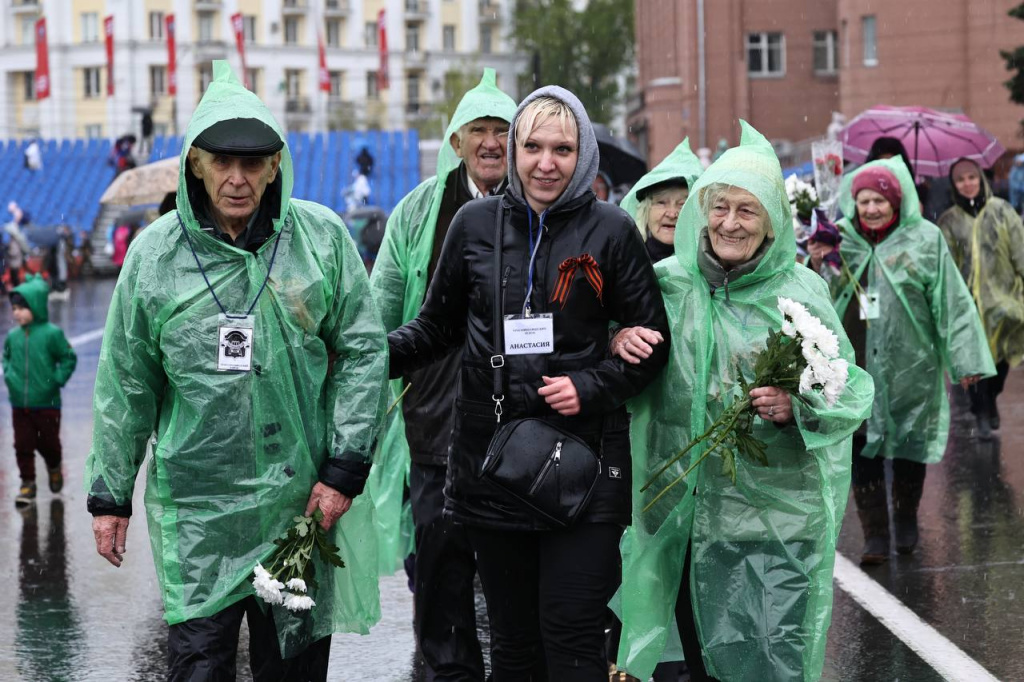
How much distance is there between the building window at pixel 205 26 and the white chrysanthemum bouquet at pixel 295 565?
94154 mm

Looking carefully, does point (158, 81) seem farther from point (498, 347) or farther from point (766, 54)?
point (498, 347)

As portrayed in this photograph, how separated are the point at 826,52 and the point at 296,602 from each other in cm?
5053

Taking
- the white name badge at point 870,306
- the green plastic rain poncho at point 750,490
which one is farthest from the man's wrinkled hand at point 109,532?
the white name badge at point 870,306

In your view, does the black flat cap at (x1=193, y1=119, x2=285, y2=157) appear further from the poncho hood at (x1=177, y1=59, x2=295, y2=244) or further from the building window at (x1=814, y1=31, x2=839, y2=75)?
the building window at (x1=814, y1=31, x2=839, y2=75)

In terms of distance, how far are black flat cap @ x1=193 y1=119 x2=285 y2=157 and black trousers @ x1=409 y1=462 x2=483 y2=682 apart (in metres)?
1.52

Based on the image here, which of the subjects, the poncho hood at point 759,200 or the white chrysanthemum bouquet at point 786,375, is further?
the poncho hood at point 759,200

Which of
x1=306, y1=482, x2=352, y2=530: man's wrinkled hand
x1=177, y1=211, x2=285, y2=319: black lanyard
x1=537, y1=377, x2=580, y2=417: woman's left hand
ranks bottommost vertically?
x1=306, y1=482, x2=352, y2=530: man's wrinkled hand

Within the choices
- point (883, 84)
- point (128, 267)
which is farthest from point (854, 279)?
point (883, 84)

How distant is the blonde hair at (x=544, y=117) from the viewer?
4129 mm

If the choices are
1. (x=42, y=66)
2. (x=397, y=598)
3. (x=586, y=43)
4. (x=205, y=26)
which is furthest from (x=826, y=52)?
(x=205, y=26)

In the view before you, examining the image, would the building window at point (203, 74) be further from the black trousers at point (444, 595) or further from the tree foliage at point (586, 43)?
the black trousers at point (444, 595)

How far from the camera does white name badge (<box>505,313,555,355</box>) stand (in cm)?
403

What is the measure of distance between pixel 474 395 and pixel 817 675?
1.29m

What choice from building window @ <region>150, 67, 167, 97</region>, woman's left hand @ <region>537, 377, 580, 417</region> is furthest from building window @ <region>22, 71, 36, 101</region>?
woman's left hand @ <region>537, 377, 580, 417</region>
